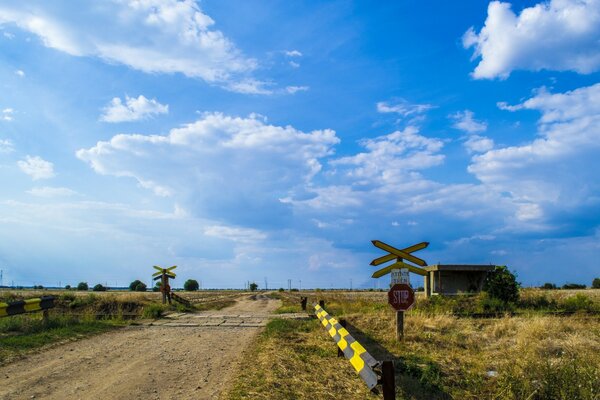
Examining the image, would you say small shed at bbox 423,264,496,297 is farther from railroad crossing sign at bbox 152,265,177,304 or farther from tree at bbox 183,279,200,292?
tree at bbox 183,279,200,292

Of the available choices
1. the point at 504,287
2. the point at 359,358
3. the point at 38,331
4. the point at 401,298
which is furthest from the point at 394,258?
the point at 504,287

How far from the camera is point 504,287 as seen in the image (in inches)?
904

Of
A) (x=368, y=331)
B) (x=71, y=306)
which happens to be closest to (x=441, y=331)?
(x=368, y=331)

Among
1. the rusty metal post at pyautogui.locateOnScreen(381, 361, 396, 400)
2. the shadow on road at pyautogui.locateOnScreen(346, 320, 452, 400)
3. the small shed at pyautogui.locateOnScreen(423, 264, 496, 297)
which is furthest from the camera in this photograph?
the small shed at pyautogui.locateOnScreen(423, 264, 496, 297)

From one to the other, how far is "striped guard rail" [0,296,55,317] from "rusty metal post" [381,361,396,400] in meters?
12.6

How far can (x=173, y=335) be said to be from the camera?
1531 cm

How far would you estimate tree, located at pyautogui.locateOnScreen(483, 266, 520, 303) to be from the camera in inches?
900

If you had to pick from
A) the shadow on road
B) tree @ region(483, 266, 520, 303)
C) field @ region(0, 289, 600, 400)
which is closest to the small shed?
tree @ region(483, 266, 520, 303)

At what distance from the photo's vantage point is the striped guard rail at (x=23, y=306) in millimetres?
13844

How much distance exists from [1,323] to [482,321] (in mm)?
15795

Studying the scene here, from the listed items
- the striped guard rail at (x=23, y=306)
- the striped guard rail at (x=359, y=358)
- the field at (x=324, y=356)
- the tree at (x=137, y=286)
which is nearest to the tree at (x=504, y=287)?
the field at (x=324, y=356)

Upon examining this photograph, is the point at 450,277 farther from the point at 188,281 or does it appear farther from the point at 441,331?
the point at 188,281

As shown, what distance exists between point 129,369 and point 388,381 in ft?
19.5

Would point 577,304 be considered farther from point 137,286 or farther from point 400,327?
point 137,286
